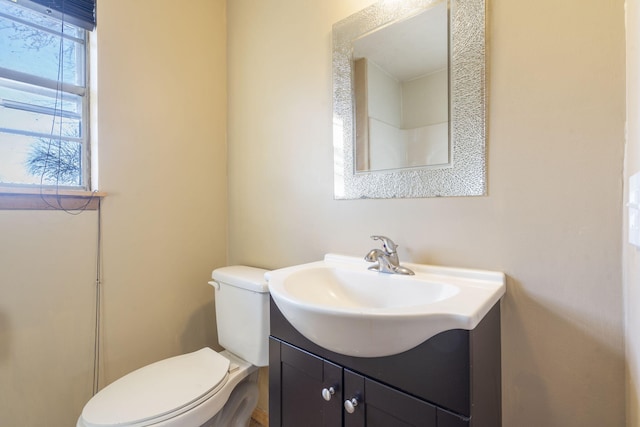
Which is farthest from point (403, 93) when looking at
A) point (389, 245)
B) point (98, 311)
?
point (98, 311)

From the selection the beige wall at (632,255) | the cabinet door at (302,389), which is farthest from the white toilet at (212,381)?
the beige wall at (632,255)

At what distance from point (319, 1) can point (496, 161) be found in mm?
977

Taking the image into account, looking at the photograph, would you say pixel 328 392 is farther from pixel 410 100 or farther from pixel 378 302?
pixel 410 100

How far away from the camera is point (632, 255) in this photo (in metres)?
0.58

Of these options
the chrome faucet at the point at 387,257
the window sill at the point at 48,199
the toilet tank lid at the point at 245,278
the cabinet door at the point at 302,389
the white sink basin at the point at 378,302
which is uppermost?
the window sill at the point at 48,199

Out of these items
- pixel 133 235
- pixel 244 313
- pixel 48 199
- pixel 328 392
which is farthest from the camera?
pixel 133 235

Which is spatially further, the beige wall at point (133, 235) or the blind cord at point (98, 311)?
the blind cord at point (98, 311)

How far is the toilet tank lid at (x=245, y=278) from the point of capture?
115 cm

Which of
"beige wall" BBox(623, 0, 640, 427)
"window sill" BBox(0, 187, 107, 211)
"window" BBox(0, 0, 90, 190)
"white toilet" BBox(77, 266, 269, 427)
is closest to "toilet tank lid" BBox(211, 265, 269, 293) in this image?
"white toilet" BBox(77, 266, 269, 427)

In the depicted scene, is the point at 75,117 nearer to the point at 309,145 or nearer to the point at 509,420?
the point at 309,145

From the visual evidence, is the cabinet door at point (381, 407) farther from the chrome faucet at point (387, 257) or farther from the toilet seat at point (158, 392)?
the toilet seat at point (158, 392)

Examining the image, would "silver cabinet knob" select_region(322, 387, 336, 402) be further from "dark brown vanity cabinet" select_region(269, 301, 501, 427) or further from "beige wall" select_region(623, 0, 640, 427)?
"beige wall" select_region(623, 0, 640, 427)

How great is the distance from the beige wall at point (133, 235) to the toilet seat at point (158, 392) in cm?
31

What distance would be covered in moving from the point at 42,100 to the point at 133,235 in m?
0.64
